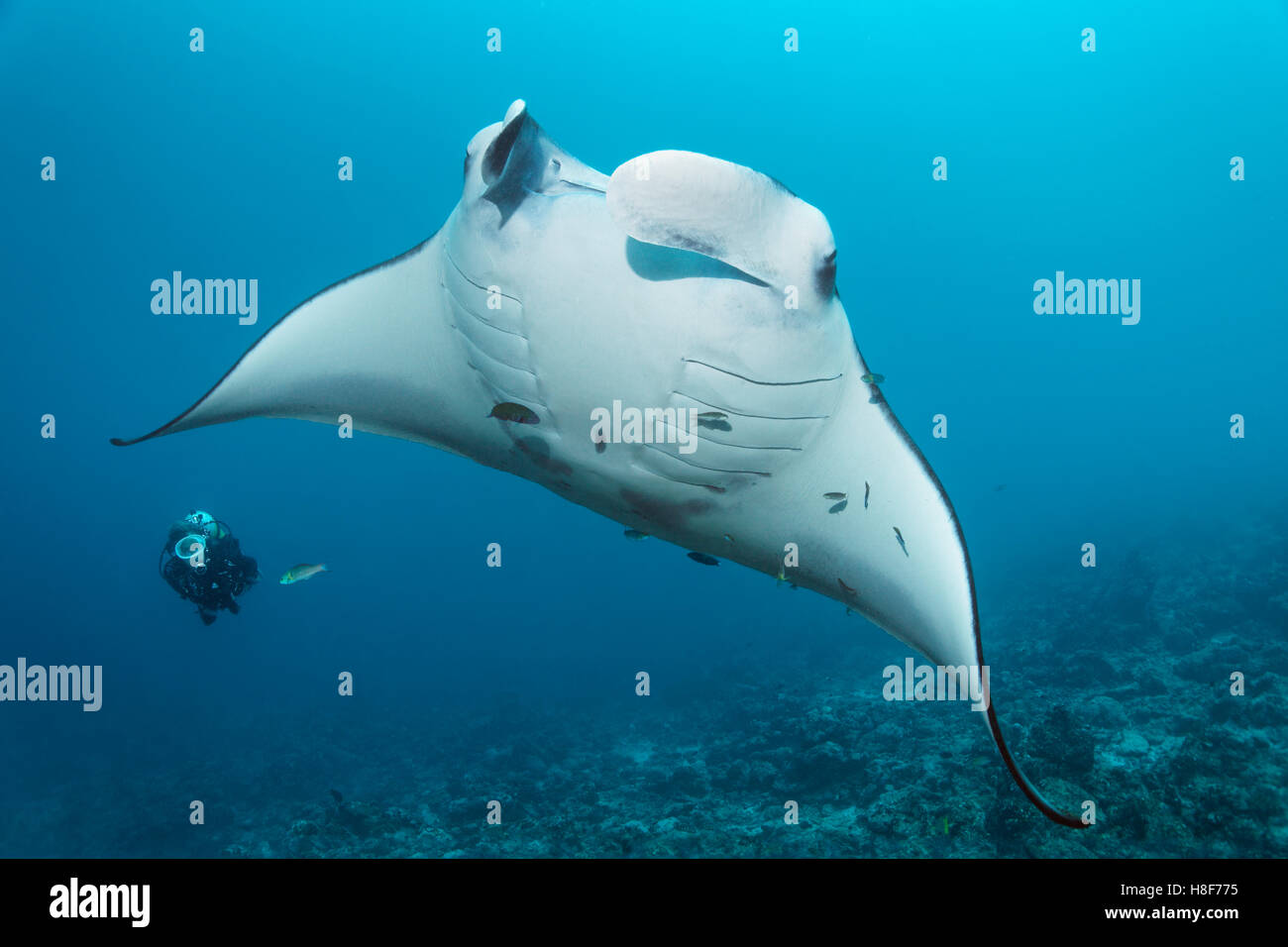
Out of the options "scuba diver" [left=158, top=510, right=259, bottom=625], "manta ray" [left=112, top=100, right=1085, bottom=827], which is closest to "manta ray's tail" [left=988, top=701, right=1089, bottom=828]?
"manta ray" [left=112, top=100, right=1085, bottom=827]

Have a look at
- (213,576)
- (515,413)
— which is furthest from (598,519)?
(515,413)

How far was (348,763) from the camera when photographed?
15766 mm

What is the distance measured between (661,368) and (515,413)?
2.70 ft

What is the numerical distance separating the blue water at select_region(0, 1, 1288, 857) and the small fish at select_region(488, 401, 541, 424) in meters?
6.14

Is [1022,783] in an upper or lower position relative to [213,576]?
lower

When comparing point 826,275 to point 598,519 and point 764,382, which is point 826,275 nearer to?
point 764,382

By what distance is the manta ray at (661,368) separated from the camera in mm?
1776

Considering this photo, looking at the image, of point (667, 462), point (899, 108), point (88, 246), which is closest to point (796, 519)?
point (667, 462)

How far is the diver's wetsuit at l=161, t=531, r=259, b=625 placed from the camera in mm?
10570

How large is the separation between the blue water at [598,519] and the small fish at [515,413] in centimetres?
614

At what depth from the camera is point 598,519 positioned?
55.7 meters

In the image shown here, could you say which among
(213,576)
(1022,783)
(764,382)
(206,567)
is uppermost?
(764,382)

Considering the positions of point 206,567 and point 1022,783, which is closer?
point 1022,783
